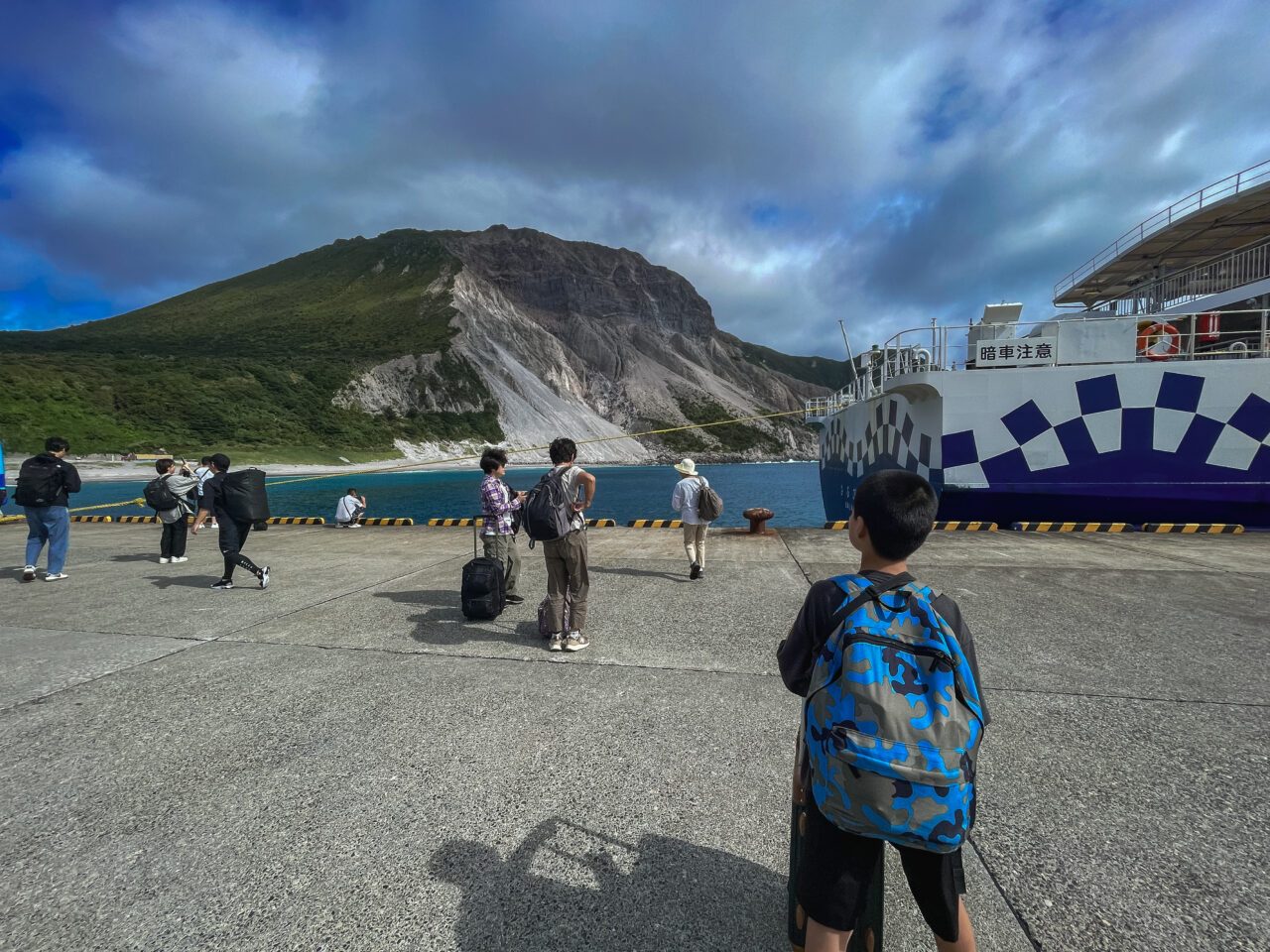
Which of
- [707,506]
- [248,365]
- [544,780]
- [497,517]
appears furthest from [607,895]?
[248,365]

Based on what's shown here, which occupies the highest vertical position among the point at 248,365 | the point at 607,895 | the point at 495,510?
the point at 248,365

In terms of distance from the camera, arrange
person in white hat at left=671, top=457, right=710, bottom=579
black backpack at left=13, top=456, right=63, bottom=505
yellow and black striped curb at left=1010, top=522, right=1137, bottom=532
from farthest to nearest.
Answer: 1. yellow and black striped curb at left=1010, top=522, right=1137, bottom=532
2. person in white hat at left=671, top=457, right=710, bottom=579
3. black backpack at left=13, top=456, right=63, bottom=505

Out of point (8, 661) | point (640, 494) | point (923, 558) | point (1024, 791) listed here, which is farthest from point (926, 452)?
point (640, 494)

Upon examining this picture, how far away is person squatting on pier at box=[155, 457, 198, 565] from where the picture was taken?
798 cm

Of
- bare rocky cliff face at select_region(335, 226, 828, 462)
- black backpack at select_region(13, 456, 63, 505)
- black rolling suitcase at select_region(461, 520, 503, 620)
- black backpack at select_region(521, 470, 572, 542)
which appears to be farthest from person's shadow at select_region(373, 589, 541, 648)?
bare rocky cliff face at select_region(335, 226, 828, 462)

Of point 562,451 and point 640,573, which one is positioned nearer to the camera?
point 562,451

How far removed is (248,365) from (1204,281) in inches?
3461

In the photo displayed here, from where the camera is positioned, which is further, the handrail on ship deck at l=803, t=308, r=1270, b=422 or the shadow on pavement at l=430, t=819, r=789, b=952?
the handrail on ship deck at l=803, t=308, r=1270, b=422

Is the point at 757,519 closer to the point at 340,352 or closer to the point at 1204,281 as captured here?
the point at 1204,281

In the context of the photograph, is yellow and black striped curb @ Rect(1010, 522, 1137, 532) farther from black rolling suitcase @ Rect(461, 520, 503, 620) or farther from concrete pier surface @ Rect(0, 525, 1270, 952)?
black rolling suitcase @ Rect(461, 520, 503, 620)

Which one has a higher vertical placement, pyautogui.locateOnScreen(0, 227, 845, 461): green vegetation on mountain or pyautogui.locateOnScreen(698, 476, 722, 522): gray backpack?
pyautogui.locateOnScreen(0, 227, 845, 461): green vegetation on mountain

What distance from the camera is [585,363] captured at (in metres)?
119

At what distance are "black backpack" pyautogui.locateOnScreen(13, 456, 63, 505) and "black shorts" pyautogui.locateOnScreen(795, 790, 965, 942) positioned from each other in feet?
29.6

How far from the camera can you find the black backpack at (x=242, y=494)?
647 centimetres
